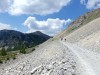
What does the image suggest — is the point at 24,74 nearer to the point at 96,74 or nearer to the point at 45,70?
the point at 45,70

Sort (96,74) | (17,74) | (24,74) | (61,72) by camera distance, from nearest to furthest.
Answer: (96,74) < (61,72) < (24,74) < (17,74)

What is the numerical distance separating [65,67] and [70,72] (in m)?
1.74

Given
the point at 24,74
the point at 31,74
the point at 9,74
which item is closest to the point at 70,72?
the point at 31,74

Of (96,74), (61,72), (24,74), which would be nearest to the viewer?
(96,74)

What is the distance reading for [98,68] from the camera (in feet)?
70.9

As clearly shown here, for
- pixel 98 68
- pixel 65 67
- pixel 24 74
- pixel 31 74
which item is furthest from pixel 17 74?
pixel 98 68

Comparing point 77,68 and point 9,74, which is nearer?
point 77,68

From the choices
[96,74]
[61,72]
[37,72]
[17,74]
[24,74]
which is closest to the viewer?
[96,74]

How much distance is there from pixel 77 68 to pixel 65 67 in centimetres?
108

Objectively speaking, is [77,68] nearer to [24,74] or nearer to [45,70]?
[45,70]

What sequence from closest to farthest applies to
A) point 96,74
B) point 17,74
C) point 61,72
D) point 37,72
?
→ point 96,74 → point 61,72 → point 37,72 → point 17,74

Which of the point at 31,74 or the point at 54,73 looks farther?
the point at 31,74

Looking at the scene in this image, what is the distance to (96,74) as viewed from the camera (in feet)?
61.9

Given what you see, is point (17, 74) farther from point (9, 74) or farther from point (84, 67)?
point (84, 67)
